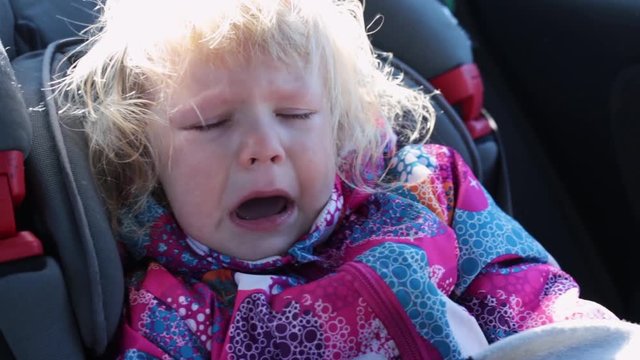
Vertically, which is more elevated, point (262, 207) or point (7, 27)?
point (7, 27)

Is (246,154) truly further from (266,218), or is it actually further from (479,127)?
(479,127)

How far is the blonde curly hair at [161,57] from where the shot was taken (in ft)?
3.35

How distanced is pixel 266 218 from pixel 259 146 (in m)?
0.11

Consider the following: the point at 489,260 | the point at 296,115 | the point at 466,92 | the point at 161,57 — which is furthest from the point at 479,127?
the point at 161,57

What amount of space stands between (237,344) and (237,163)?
211 millimetres

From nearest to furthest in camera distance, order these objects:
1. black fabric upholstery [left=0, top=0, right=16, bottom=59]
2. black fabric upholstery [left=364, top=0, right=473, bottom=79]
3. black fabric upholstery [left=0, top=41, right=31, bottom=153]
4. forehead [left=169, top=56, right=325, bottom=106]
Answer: black fabric upholstery [left=0, top=41, right=31, bottom=153]
forehead [left=169, top=56, right=325, bottom=106]
black fabric upholstery [left=0, top=0, right=16, bottom=59]
black fabric upholstery [left=364, top=0, right=473, bottom=79]

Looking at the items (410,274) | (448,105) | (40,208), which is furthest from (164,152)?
(448,105)

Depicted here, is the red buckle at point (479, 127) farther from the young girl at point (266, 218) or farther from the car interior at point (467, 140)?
the young girl at point (266, 218)

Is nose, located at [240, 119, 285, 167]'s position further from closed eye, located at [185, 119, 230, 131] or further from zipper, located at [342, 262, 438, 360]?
zipper, located at [342, 262, 438, 360]

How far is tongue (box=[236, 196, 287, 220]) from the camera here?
A: 1073mm

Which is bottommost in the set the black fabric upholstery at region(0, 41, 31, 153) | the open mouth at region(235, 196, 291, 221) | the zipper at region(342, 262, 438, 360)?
the zipper at region(342, 262, 438, 360)

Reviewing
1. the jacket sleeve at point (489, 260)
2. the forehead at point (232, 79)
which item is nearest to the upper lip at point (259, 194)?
the forehead at point (232, 79)

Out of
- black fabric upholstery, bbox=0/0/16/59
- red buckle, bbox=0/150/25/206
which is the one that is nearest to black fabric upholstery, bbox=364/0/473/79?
black fabric upholstery, bbox=0/0/16/59

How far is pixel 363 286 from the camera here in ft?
3.37
